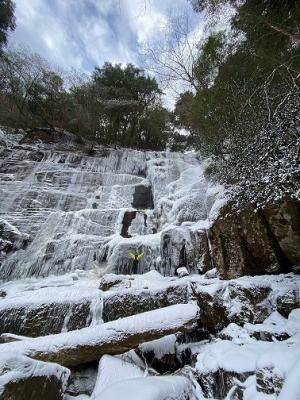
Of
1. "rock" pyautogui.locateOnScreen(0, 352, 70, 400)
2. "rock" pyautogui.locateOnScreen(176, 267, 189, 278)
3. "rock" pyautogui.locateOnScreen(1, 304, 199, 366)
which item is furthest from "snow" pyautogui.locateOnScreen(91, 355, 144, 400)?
"rock" pyautogui.locateOnScreen(176, 267, 189, 278)

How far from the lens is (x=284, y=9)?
17.7 feet

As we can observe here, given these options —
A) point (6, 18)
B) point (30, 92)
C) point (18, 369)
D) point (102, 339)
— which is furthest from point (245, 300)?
point (30, 92)

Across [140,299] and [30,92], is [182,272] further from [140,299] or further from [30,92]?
[30,92]

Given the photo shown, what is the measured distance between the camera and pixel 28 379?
2219 mm

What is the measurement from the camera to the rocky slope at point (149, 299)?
246cm

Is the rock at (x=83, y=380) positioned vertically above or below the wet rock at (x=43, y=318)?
below

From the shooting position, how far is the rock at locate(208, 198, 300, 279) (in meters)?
4.19

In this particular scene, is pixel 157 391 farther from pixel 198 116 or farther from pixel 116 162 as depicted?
pixel 116 162

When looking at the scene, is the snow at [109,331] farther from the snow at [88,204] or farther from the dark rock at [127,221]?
the dark rock at [127,221]

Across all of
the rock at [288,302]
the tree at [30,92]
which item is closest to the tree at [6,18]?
the tree at [30,92]

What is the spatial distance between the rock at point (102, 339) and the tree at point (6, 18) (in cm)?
1356

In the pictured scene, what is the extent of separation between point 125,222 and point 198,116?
15.4ft

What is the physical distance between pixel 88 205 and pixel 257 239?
7.12 m

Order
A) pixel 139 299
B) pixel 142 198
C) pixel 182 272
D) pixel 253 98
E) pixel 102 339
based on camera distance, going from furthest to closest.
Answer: pixel 142 198, pixel 253 98, pixel 182 272, pixel 139 299, pixel 102 339
